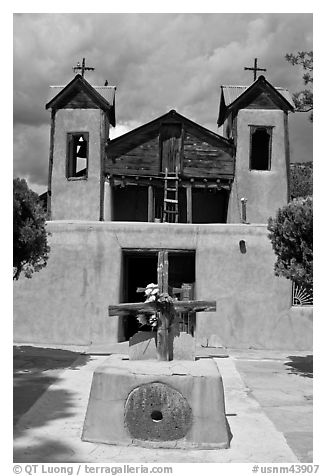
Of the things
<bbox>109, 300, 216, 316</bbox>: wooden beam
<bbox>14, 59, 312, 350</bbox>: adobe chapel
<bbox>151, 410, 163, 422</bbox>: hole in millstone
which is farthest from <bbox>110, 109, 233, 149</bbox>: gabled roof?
<bbox>151, 410, 163, 422</bbox>: hole in millstone

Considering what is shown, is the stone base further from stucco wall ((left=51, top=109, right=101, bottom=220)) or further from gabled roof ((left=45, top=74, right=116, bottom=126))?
gabled roof ((left=45, top=74, right=116, bottom=126))

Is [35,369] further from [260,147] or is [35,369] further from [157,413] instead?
[260,147]

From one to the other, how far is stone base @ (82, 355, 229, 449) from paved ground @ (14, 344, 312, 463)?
0.16 metres

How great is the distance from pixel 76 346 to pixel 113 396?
334 inches

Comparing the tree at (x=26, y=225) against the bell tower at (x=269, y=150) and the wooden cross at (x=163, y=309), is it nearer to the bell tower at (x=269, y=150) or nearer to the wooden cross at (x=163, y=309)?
the wooden cross at (x=163, y=309)

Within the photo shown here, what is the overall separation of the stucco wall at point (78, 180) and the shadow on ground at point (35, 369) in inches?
290

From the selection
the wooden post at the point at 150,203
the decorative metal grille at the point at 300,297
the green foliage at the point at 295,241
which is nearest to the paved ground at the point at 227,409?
the decorative metal grille at the point at 300,297

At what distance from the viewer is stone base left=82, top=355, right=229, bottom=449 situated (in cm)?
708

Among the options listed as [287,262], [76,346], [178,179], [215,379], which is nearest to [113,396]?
[215,379]

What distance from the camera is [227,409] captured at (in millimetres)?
9195

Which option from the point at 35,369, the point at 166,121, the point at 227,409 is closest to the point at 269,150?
the point at 166,121

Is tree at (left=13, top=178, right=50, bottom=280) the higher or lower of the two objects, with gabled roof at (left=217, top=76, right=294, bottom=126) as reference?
lower
